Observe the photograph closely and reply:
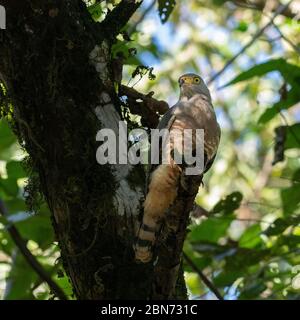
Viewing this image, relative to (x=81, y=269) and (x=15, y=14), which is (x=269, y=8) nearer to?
(x=15, y=14)

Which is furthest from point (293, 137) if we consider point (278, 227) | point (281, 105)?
point (278, 227)

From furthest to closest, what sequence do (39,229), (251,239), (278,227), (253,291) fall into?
(251,239) < (39,229) < (278,227) < (253,291)

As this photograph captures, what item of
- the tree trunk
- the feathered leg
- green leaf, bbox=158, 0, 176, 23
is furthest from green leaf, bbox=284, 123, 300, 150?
the feathered leg

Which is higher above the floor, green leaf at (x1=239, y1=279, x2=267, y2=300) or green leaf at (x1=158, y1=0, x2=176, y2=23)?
green leaf at (x1=158, y1=0, x2=176, y2=23)

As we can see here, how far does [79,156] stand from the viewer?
2475mm

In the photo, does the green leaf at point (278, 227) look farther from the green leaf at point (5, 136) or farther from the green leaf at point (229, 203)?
the green leaf at point (5, 136)

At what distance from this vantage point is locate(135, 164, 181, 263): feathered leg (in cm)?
237

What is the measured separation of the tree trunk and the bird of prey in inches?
1.7

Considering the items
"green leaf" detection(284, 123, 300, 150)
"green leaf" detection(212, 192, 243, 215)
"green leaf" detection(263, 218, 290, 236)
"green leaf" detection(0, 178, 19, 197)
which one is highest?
"green leaf" detection(284, 123, 300, 150)

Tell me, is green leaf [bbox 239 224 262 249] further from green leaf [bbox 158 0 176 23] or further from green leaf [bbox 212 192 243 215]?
green leaf [bbox 158 0 176 23]

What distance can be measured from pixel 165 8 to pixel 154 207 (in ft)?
5.26

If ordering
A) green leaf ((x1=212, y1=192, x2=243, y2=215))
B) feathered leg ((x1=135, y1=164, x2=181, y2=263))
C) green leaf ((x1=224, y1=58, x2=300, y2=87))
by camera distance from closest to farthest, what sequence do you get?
feathered leg ((x1=135, y1=164, x2=181, y2=263)) → green leaf ((x1=224, y1=58, x2=300, y2=87)) → green leaf ((x1=212, y1=192, x2=243, y2=215))

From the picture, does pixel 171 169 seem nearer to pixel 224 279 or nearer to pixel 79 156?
pixel 79 156

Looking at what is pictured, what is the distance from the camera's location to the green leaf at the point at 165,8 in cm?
364
